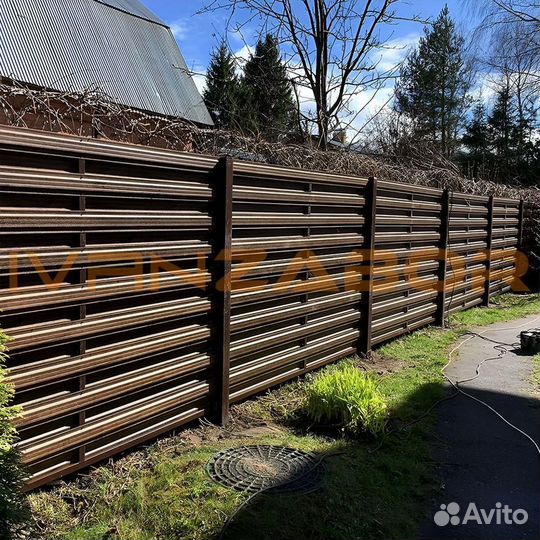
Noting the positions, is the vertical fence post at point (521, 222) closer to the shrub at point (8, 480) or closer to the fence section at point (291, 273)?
the fence section at point (291, 273)

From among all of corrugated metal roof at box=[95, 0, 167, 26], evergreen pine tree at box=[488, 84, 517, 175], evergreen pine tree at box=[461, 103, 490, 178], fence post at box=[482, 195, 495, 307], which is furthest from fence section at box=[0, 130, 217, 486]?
evergreen pine tree at box=[488, 84, 517, 175]

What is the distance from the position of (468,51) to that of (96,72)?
9.58 meters

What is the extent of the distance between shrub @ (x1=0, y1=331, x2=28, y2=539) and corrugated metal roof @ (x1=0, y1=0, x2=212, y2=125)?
9661 millimetres

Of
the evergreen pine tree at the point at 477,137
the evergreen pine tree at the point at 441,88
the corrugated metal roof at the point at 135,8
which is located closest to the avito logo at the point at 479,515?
the corrugated metal roof at the point at 135,8

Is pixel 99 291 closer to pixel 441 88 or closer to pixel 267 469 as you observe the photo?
pixel 267 469

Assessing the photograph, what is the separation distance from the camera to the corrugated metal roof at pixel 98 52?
37.9 feet

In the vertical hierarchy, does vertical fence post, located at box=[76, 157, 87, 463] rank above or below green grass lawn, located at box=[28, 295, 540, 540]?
above

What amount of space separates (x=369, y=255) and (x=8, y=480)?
4266 mm

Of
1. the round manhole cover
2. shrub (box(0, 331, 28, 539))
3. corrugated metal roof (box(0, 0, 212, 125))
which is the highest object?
corrugated metal roof (box(0, 0, 212, 125))

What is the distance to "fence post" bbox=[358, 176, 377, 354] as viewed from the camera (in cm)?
553

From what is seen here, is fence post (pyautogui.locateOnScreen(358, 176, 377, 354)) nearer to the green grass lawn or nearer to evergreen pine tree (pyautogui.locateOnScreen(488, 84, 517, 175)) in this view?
the green grass lawn

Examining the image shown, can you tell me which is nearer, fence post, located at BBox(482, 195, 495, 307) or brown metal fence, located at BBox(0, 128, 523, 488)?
brown metal fence, located at BBox(0, 128, 523, 488)

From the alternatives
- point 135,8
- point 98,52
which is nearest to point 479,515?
point 98,52

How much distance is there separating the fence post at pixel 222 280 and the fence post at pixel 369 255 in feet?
7.47
